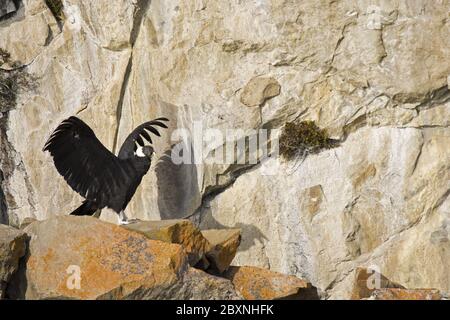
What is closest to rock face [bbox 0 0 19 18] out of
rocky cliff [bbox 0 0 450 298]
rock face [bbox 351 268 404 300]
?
rocky cliff [bbox 0 0 450 298]

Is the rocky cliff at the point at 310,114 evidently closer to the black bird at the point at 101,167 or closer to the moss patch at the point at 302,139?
the moss patch at the point at 302,139

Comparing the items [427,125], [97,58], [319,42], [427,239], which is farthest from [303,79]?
[97,58]

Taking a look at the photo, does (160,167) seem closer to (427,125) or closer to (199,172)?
(199,172)

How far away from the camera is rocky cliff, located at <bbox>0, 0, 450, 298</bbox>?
12.9 m

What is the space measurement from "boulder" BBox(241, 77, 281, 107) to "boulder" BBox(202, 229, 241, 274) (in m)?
2.29

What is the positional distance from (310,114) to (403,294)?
3.67 m

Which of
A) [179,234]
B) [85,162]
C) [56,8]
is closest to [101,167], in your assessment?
[85,162]

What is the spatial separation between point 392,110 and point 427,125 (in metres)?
0.55

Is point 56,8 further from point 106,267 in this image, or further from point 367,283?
point 367,283

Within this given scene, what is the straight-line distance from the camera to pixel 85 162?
1281 cm

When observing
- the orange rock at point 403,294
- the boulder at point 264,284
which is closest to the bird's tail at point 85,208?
the boulder at point 264,284

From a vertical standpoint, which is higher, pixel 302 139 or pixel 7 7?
pixel 7 7

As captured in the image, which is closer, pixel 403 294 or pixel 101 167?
pixel 403 294

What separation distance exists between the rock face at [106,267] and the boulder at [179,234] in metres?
0.44
